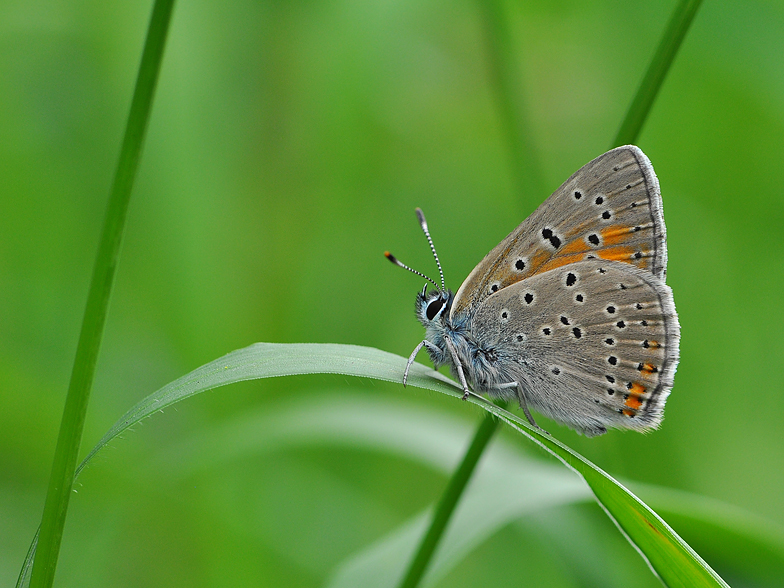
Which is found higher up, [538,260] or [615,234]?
[615,234]

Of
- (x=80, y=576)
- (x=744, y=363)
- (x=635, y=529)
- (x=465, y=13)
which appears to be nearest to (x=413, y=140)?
(x=465, y=13)

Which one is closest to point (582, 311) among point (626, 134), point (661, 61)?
point (626, 134)

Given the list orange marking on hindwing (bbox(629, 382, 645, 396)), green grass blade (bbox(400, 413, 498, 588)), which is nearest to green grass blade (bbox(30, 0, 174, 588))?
green grass blade (bbox(400, 413, 498, 588))

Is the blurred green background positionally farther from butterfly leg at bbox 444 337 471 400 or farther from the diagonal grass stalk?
the diagonal grass stalk

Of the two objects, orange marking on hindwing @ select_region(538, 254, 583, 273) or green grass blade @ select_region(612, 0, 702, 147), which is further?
orange marking on hindwing @ select_region(538, 254, 583, 273)

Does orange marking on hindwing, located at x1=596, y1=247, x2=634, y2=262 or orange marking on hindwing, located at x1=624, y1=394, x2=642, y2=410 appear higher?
orange marking on hindwing, located at x1=596, y1=247, x2=634, y2=262

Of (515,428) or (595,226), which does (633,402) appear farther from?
(515,428)

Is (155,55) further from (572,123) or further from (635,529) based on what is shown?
(572,123)
